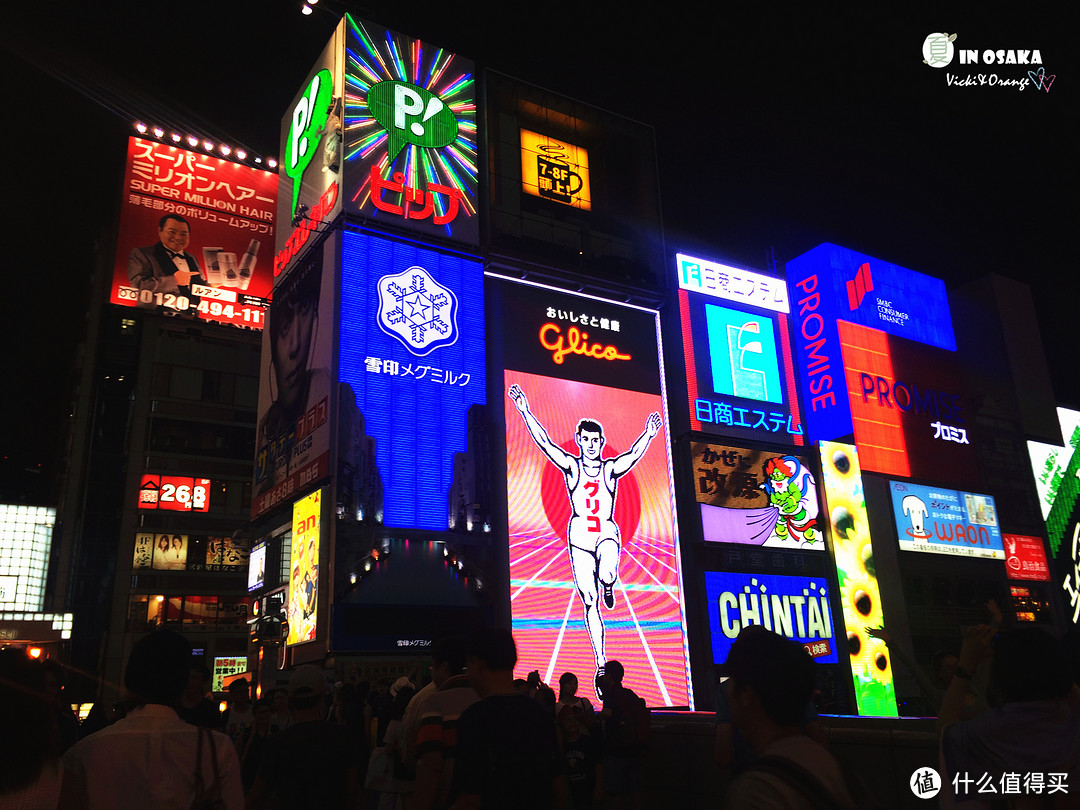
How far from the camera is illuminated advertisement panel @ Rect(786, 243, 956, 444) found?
1232 inches

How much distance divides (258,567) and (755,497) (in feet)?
51.8

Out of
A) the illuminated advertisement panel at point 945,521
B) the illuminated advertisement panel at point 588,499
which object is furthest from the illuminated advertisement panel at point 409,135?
the illuminated advertisement panel at point 945,521

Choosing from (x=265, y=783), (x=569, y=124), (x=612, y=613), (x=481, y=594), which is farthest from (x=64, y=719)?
(x=569, y=124)

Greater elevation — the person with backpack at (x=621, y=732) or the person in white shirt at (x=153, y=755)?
the person in white shirt at (x=153, y=755)

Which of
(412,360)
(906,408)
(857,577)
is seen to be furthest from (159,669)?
(906,408)

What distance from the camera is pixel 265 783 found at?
4.47 meters

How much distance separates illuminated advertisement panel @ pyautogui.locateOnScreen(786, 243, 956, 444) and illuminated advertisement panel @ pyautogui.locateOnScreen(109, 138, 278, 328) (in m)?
28.5

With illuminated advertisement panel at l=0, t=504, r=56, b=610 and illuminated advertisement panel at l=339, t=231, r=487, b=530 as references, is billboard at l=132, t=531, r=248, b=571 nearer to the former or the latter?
illuminated advertisement panel at l=0, t=504, r=56, b=610

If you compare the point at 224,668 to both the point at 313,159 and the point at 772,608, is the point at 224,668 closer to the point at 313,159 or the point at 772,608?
the point at 313,159

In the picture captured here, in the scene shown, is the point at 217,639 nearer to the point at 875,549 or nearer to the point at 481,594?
the point at 481,594

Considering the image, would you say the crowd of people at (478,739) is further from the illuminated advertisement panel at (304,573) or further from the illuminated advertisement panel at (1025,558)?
the illuminated advertisement panel at (1025,558)

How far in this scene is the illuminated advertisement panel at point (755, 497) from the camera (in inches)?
1037

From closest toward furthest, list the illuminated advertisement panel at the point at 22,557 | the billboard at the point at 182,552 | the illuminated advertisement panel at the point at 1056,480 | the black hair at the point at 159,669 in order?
1. the black hair at the point at 159,669
2. the illuminated advertisement panel at the point at 1056,480
3. the illuminated advertisement panel at the point at 22,557
4. the billboard at the point at 182,552

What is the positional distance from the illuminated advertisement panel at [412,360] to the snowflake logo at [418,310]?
28 mm
